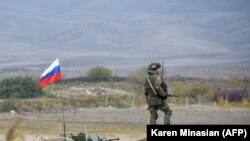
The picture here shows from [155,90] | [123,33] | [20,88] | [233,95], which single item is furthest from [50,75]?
[123,33]

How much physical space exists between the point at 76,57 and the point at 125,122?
107m

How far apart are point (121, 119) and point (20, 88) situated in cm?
1420

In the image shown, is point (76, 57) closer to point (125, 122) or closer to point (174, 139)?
point (125, 122)

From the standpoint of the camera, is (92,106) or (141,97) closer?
(92,106)

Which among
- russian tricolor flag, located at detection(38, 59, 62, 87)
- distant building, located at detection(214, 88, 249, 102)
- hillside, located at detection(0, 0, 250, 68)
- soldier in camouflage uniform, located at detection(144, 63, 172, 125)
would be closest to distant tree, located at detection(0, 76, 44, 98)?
distant building, located at detection(214, 88, 249, 102)

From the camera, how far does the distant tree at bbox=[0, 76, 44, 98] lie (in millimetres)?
44125

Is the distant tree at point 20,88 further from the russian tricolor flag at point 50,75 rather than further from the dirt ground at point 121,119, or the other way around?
the russian tricolor flag at point 50,75

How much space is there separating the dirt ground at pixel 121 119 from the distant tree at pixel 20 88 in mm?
7116

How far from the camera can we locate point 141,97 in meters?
45.0

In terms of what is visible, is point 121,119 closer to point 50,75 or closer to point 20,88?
point 50,75

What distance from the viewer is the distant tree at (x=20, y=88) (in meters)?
44.1

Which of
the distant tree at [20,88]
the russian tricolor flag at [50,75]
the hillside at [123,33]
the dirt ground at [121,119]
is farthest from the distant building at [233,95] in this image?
the hillside at [123,33]

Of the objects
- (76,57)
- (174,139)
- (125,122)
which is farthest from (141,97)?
(76,57)

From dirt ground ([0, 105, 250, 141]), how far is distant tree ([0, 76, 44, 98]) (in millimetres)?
7116
